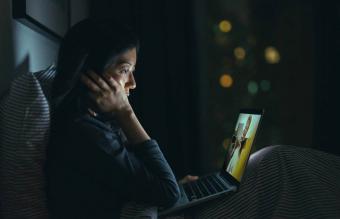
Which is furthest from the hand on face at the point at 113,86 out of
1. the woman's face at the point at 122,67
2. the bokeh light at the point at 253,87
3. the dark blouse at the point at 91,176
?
the bokeh light at the point at 253,87

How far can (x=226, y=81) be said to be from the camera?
289 centimetres

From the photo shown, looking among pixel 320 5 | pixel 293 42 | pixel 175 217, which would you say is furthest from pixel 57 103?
pixel 293 42

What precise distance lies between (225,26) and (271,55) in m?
Result: 0.34

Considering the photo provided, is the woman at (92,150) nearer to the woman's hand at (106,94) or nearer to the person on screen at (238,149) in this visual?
the woman's hand at (106,94)

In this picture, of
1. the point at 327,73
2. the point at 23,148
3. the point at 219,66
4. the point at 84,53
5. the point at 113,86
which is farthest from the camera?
the point at 219,66

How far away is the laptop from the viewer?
1.28 m

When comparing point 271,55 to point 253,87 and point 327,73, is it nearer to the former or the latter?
point 253,87

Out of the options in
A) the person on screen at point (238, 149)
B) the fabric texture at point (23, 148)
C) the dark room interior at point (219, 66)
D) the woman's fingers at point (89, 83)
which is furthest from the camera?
the dark room interior at point (219, 66)

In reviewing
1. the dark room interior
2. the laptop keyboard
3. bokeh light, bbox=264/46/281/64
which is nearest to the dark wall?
the dark room interior

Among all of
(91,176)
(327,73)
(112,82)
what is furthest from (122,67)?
(327,73)

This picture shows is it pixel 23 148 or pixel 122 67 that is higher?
pixel 122 67

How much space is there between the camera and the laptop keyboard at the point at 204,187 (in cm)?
135

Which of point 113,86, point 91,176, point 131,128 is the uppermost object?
point 113,86

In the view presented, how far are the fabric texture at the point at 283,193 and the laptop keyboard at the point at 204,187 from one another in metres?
0.04
